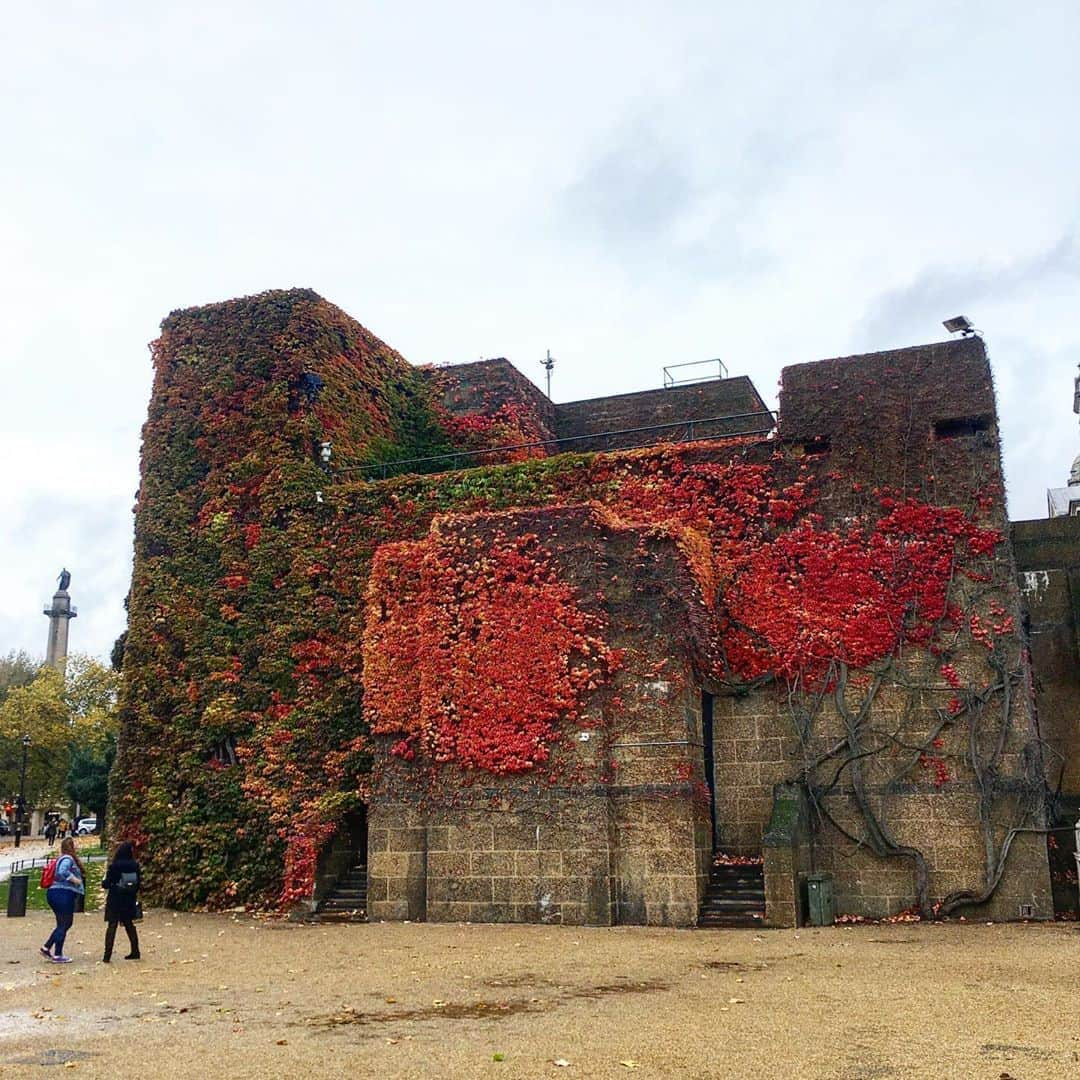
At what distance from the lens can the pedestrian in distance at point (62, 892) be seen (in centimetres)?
1302

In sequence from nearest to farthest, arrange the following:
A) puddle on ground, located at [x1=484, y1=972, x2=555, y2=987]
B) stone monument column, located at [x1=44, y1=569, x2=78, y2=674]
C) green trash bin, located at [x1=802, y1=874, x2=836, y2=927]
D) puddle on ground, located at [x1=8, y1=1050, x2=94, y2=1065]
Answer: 1. puddle on ground, located at [x1=8, y1=1050, x2=94, y2=1065]
2. puddle on ground, located at [x1=484, y1=972, x2=555, y2=987]
3. green trash bin, located at [x1=802, y1=874, x2=836, y2=927]
4. stone monument column, located at [x1=44, y1=569, x2=78, y2=674]

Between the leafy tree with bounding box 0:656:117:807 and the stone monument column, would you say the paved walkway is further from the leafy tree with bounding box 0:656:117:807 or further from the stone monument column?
the stone monument column

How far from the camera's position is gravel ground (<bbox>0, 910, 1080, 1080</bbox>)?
24.7 feet

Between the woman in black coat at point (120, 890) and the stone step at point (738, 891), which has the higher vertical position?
the woman in black coat at point (120, 890)

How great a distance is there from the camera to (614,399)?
28391 millimetres

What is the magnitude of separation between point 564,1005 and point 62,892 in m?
6.55

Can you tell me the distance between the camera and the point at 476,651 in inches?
703

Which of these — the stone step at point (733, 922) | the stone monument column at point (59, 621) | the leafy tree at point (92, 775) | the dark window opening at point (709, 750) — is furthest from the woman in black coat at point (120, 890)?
the stone monument column at point (59, 621)

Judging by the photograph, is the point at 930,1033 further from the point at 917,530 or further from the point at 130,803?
the point at 130,803

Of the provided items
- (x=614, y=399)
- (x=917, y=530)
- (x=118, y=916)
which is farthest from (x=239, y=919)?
(x=614, y=399)

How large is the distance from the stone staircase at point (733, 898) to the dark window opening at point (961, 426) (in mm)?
7462

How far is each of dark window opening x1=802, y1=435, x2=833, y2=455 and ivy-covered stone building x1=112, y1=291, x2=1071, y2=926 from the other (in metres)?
0.07

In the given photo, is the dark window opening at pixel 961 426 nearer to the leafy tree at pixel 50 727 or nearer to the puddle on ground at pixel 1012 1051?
the puddle on ground at pixel 1012 1051

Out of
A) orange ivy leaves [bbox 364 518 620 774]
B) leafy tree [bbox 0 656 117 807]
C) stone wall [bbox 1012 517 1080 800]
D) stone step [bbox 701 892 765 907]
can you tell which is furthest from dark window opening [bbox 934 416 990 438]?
leafy tree [bbox 0 656 117 807]
